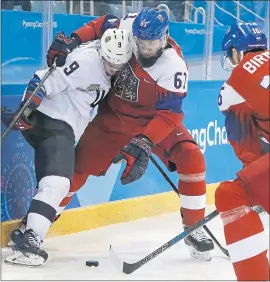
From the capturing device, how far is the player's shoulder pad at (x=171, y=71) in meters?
3.26

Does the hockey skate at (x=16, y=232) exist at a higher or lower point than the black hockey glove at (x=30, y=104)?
lower

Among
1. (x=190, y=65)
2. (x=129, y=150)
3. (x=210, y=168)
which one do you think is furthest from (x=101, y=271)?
(x=190, y=65)

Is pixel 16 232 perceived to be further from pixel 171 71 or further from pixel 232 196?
pixel 232 196

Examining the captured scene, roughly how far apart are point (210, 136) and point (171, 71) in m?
1.50

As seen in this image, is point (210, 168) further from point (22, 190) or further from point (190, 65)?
point (22, 190)

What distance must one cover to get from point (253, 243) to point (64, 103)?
133 cm

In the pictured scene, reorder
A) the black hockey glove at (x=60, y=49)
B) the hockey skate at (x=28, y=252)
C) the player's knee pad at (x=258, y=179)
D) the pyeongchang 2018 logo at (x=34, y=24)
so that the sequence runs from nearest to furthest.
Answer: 1. the player's knee pad at (x=258, y=179)
2. the hockey skate at (x=28, y=252)
3. the black hockey glove at (x=60, y=49)
4. the pyeongchang 2018 logo at (x=34, y=24)

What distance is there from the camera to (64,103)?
332 cm

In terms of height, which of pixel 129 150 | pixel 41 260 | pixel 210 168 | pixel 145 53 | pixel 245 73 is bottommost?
pixel 210 168

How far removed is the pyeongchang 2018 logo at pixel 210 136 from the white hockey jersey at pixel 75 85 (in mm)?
1277

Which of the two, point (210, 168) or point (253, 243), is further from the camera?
point (210, 168)

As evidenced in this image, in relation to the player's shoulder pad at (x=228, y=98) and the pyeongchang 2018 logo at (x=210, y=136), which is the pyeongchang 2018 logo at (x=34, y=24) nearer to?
the pyeongchang 2018 logo at (x=210, y=136)

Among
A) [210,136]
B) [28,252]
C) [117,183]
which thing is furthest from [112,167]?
[28,252]

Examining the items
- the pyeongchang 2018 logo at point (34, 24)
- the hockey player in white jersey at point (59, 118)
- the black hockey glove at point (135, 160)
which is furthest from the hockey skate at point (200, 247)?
the pyeongchang 2018 logo at point (34, 24)
